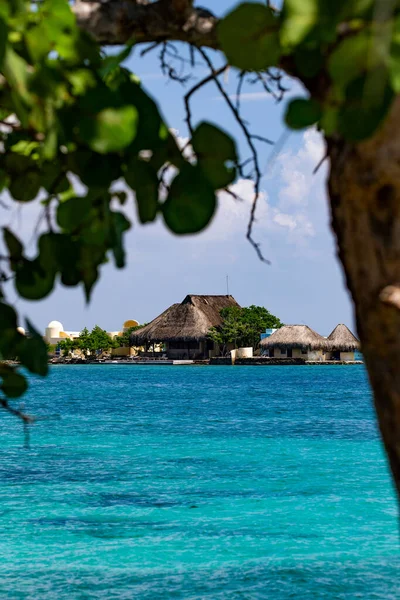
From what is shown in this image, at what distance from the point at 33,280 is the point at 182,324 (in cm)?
4787

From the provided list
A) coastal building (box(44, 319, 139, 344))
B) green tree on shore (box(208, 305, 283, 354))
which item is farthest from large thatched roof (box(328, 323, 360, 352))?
coastal building (box(44, 319, 139, 344))

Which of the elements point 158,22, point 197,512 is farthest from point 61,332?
point 158,22

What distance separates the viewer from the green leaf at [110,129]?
616 mm

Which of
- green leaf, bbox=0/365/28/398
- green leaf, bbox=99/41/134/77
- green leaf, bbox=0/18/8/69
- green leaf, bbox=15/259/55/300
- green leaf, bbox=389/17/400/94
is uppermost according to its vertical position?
green leaf, bbox=99/41/134/77

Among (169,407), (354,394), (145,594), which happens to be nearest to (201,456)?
(145,594)

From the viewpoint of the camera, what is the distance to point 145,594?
6734 mm

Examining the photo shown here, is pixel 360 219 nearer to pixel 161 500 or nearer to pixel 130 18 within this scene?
pixel 130 18

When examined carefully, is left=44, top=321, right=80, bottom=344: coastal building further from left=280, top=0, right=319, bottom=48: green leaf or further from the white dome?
left=280, top=0, right=319, bottom=48: green leaf

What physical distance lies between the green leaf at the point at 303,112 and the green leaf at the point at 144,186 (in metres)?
0.17

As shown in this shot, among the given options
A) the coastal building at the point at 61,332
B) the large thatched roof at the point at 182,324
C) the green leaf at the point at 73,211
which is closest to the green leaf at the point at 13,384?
the green leaf at the point at 73,211

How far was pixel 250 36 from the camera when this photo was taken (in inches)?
24.2

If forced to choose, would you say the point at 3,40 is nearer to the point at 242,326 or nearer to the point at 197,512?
the point at 197,512

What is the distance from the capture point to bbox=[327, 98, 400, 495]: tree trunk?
2.13 ft

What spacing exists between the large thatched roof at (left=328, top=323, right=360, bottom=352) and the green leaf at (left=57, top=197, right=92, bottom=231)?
1899 inches
